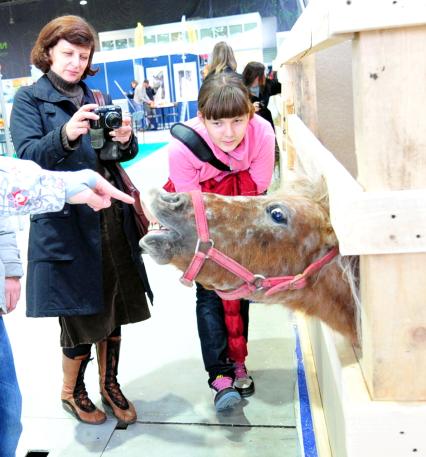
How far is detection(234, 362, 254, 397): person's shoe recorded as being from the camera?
288 centimetres

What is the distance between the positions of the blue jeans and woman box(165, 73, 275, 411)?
995 mm

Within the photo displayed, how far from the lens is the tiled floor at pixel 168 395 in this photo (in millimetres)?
2541

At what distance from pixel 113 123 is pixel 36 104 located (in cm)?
35

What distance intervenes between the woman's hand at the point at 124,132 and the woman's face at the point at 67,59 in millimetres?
283

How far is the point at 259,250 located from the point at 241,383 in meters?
1.69

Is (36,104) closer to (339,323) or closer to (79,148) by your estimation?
(79,148)

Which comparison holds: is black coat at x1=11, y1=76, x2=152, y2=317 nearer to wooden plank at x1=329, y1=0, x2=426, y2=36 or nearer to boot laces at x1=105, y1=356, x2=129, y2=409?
boot laces at x1=105, y1=356, x2=129, y2=409

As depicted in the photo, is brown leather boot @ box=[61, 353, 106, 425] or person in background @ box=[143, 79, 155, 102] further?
person in background @ box=[143, 79, 155, 102]

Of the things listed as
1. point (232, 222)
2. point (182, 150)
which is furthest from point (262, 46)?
point (232, 222)

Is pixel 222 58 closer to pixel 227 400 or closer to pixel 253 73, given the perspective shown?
pixel 253 73

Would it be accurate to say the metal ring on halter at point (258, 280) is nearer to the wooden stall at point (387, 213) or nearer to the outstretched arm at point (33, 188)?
the wooden stall at point (387, 213)

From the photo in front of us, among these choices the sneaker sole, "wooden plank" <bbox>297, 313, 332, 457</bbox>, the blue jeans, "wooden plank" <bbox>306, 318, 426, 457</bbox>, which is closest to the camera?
"wooden plank" <bbox>306, 318, 426, 457</bbox>

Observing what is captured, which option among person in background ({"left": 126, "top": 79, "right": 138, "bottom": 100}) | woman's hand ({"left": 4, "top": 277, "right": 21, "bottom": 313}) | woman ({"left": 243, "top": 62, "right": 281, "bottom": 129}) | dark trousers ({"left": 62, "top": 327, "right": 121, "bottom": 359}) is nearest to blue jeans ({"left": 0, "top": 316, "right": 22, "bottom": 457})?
woman's hand ({"left": 4, "top": 277, "right": 21, "bottom": 313})

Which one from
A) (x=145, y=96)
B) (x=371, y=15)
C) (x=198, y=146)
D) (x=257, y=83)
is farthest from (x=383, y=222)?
(x=145, y=96)
